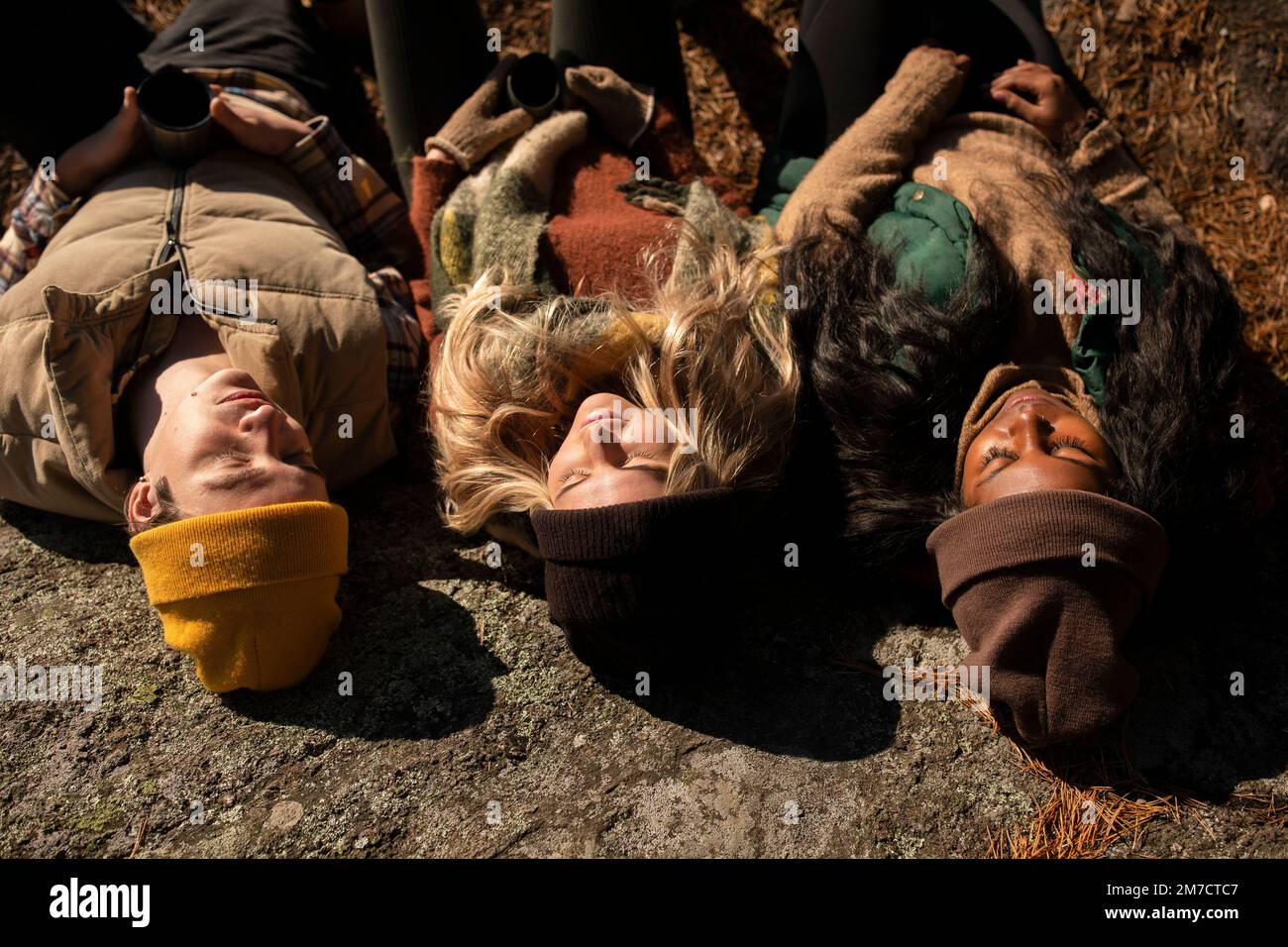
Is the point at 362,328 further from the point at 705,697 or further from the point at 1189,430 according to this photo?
the point at 1189,430

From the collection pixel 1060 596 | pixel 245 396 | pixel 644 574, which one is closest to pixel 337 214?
pixel 245 396

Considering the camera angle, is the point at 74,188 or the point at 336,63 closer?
the point at 74,188

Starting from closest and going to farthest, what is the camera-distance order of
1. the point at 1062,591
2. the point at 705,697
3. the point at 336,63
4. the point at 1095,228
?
the point at 1062,591, the point at 705,697, the point at 1095,228, the point at 336,63

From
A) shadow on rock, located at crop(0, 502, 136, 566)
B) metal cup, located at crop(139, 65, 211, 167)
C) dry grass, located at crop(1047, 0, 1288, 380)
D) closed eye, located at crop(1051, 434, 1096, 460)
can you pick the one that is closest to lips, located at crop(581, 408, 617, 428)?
closed eye, located at crop(1051, 434, 1096, 460)

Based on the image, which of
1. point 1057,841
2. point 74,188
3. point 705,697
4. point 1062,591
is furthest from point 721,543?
point 74,188

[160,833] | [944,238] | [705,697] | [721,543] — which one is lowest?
[160,833]

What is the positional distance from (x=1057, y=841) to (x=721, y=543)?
1041 millimetres

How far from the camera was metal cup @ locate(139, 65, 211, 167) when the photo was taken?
2.84m

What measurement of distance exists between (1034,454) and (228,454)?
6.31ft

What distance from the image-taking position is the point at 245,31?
10.9ft

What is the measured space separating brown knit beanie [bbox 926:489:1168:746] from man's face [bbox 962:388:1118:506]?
0.08 metres

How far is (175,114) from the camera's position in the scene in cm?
291
